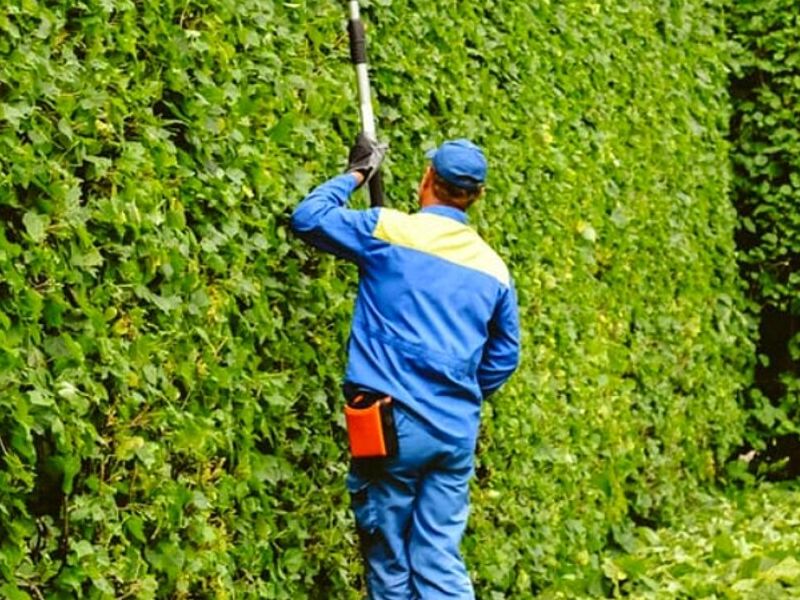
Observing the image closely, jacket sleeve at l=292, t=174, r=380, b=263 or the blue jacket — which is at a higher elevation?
jacket sleeve at l=292, t=174, r=380, b=263

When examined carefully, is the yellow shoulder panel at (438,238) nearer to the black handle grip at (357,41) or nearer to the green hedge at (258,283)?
the green hedge at (258,283)

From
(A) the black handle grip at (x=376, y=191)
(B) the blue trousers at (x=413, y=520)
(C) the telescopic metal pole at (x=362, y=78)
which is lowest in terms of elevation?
(B) the blue trousers at (x=413, y=520)

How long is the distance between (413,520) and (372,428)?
44cm

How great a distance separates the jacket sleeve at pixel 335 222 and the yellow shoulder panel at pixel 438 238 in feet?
0.17

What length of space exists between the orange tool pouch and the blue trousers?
0.30 ft

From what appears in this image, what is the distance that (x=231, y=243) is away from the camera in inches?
157

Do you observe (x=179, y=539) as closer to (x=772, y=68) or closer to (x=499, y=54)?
(x=499, y=54)

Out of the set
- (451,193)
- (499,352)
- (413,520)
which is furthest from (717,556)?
(451,193)

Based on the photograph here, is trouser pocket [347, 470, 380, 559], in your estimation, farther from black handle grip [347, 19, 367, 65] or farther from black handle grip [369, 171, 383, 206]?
black handle grip [347, 19, 367, 65]

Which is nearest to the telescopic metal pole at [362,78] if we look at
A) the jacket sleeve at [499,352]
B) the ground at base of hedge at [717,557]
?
the jacket sleeve at [499,352]

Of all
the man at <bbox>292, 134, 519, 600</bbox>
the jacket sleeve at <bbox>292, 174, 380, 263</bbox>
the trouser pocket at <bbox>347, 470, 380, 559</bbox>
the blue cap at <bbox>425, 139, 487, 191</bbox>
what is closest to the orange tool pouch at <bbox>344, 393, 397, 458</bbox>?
the man at <bbox>292, 134, 519, 600</bbox>

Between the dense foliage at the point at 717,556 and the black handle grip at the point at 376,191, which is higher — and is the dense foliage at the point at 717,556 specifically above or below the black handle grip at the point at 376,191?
below

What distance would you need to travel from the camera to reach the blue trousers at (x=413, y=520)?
4391 mm

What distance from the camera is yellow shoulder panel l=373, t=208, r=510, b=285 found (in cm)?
432
